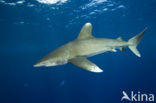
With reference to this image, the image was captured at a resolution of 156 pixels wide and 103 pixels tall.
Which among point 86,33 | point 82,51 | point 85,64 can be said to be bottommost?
point 85,64

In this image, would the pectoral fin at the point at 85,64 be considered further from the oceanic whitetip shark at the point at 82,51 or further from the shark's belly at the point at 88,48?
the shark's belly at the point at 88,48

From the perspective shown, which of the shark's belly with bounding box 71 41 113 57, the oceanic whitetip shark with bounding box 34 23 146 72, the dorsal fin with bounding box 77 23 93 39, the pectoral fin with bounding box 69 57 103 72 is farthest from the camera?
the dorsal fin with bounding box 77 23 93 39

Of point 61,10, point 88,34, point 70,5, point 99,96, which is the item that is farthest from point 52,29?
point 99,96

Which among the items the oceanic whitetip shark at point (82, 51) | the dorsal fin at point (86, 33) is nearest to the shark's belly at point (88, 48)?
the oceanic whitetip shark at point (82, 51)

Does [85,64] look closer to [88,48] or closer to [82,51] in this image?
[82,51]

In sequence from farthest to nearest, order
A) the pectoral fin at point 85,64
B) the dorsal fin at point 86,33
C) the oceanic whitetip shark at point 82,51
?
the dorsal fin at point 86,33
the oceanic whitetip shark at point 82,51
the pectoral fin at point 85,64

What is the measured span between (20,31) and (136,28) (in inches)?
954

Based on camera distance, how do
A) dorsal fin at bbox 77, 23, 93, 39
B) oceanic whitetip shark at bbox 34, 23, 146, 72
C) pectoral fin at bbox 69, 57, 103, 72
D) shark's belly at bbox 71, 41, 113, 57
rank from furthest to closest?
dorsal fin at bbox 77, 23, 93, 39, shark's belly at bbox 71, 41, 113, 57, oceanic whitetip shark at bbox 34, 23, 146, 72, pectoral fin at bbox 69, 57, 103, 72

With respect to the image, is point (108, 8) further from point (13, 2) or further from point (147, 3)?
point (13, 2)

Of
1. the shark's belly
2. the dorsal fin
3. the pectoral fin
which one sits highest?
the dorsal fin

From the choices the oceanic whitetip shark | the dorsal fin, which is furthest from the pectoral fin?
the dorsal fin

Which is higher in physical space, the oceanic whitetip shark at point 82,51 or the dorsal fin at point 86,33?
the dorsal fin at point 86,33

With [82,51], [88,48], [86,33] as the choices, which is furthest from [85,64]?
[86,33]

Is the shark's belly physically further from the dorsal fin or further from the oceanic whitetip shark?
the dorsal fin
